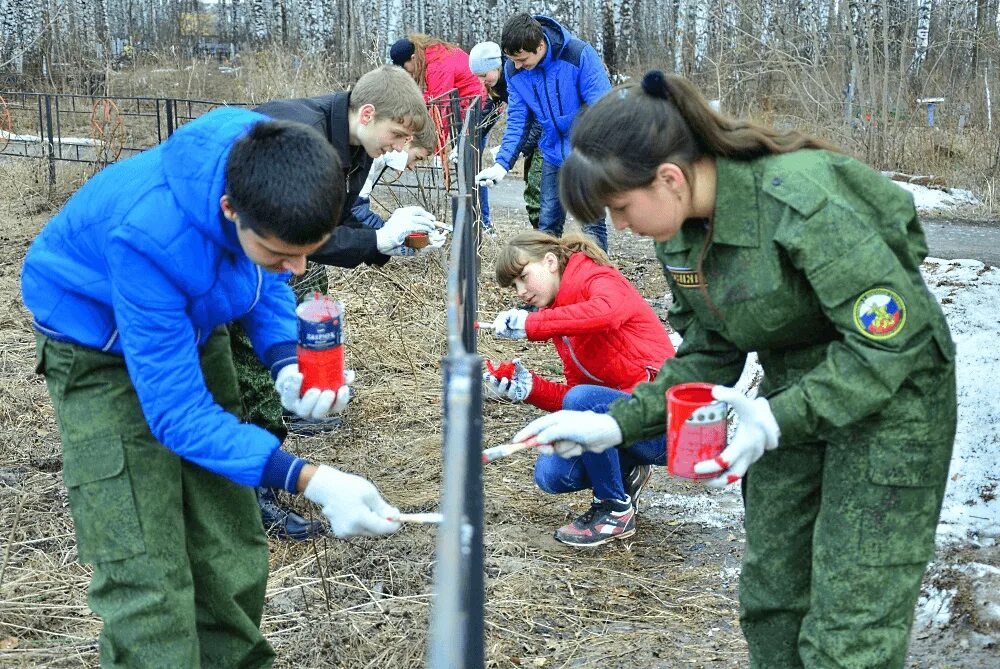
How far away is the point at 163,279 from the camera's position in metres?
2.33

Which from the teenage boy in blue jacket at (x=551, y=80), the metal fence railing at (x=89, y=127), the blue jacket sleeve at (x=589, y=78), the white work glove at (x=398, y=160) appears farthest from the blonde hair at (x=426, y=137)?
the metal fence railing at (x=89, y=127)

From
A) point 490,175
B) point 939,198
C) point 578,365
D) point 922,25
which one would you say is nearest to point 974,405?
point 578,365

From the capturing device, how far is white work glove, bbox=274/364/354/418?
8.67 ft

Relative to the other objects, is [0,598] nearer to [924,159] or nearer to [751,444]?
[751,444]

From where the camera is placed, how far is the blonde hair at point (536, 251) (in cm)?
430

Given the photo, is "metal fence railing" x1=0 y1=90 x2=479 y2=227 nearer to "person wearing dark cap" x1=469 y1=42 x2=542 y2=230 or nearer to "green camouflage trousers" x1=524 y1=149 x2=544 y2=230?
"person wearing dark cap" x1=469 y1=42 x2=542 y2=230

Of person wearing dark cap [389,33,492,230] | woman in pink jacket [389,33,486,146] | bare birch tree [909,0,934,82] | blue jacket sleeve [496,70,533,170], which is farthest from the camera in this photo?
bare birch tree [909,0,934,82]

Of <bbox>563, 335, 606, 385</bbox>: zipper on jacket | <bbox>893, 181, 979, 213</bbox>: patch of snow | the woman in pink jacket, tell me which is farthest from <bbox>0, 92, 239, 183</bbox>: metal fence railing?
<bbox>563, 335, 606, 385</bbox>: zipper on jacket

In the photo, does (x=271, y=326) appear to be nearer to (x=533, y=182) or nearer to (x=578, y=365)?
(x=578, y=365)

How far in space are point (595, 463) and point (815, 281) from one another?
2043 millimetres

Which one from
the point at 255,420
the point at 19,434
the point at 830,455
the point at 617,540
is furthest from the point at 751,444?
the point at 19,434

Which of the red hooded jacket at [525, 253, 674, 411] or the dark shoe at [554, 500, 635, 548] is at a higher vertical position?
the red hooded jacket at [525, 253, 674, 411]

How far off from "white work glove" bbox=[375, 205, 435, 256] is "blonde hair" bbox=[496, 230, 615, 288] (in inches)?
16.1

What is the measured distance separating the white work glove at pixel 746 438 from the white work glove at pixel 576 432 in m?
0.40
